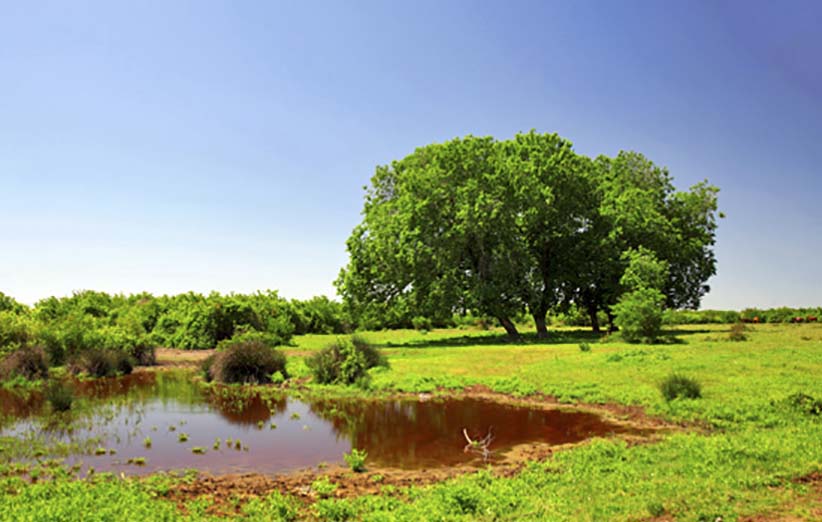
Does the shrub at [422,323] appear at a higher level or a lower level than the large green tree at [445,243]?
lower

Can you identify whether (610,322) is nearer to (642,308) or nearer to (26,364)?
(642,308)

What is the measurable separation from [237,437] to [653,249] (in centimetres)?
3702

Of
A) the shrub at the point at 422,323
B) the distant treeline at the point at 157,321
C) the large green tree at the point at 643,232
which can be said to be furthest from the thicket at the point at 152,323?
the large green tree at the point at 643,232

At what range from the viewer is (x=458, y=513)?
336 inches

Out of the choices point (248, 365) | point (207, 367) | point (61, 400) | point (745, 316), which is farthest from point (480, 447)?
point (745, 316)

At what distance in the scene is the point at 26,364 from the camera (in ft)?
83.0

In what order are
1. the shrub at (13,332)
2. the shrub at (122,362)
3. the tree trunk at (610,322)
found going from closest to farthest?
the shrub at (122,362)
the shrub at (13,332)
the tree trunk at (610,322)

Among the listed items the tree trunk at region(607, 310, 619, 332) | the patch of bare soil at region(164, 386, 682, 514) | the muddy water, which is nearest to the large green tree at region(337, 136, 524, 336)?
the tree trunk at region(607, 310, 619, 332)

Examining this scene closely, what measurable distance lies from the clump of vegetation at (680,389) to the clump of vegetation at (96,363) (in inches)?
980

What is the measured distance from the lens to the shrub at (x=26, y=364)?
24953mm

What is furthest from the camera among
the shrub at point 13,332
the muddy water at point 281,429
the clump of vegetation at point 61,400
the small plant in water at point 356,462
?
the shrub at point 13,332

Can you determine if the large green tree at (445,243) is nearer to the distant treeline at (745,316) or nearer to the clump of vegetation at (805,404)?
the clump of vegetation at (805,404)

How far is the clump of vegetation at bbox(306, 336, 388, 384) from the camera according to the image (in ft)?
75.6

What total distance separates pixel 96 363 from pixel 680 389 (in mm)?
25704
